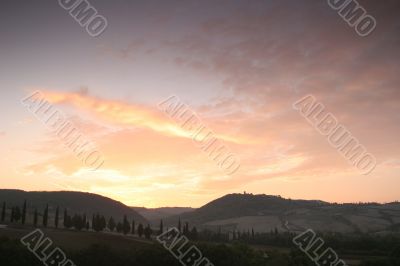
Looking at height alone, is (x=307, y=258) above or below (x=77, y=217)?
Result: below

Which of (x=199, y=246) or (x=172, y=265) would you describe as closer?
(x=172, y=265)

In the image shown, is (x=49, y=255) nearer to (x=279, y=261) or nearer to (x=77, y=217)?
(x=279, y=261)

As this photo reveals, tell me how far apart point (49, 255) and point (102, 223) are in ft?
→ 213

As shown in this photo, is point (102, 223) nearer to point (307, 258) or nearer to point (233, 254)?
point (233, 254)

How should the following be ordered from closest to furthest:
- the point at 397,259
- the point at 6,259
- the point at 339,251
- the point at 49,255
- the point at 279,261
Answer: the point at 6,259
the point at 49,255
the point at 279,261
the point at 397,259
the point at 339,251

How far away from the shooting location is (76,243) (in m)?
97.4

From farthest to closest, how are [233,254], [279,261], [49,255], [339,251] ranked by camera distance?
1. [339,251]
2. [233,254]
3. [279,261]
4. [49,255]

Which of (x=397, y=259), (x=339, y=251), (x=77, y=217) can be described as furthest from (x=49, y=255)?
(x=339, y=251)

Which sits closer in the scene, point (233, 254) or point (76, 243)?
point (233, 254)

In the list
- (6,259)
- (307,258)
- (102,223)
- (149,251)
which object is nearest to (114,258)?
(149,251)

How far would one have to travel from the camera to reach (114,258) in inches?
3167

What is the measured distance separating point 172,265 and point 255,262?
17.1 m

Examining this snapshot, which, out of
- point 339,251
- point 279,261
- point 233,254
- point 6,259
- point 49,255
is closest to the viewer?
point 6,259

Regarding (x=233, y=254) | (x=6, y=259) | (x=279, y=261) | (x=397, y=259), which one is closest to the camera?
(x=6, y=259)
